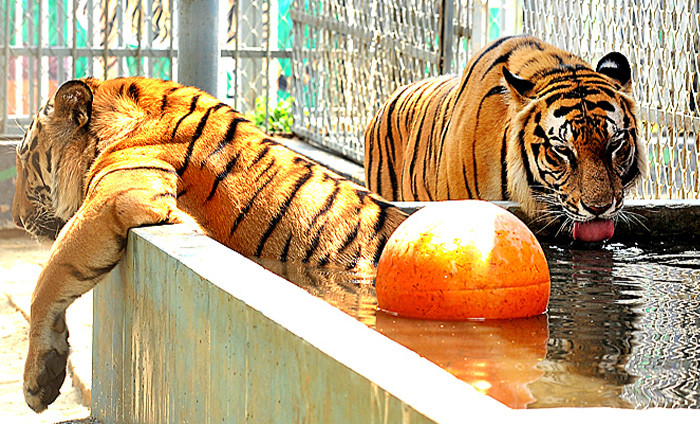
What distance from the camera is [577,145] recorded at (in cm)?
448

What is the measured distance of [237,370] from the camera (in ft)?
8.09

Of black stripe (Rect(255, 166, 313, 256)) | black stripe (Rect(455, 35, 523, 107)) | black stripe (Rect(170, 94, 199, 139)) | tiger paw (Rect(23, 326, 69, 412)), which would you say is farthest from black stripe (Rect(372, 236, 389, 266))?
black stripe (Rect(455, 35, 523, 107))

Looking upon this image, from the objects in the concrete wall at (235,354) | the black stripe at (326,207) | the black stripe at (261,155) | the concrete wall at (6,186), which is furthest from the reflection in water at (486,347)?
the concrete wall at (6,186)

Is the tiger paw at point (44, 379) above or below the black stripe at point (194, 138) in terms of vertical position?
below

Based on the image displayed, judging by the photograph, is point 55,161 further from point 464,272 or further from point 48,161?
point 464,272

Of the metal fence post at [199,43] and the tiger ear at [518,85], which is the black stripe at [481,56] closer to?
the tiger ear at [518,85]

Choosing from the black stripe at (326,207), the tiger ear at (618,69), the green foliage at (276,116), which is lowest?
the green foliage at (276,116)

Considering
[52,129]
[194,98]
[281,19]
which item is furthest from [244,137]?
[281,19]

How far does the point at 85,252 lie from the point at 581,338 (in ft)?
5.08

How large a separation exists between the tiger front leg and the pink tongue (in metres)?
1.71

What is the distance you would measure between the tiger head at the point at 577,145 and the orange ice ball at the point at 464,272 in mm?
1463

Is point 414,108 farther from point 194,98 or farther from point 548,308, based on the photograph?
point 548,308

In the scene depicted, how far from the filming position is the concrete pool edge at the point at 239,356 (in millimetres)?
1740

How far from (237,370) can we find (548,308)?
1038mm
